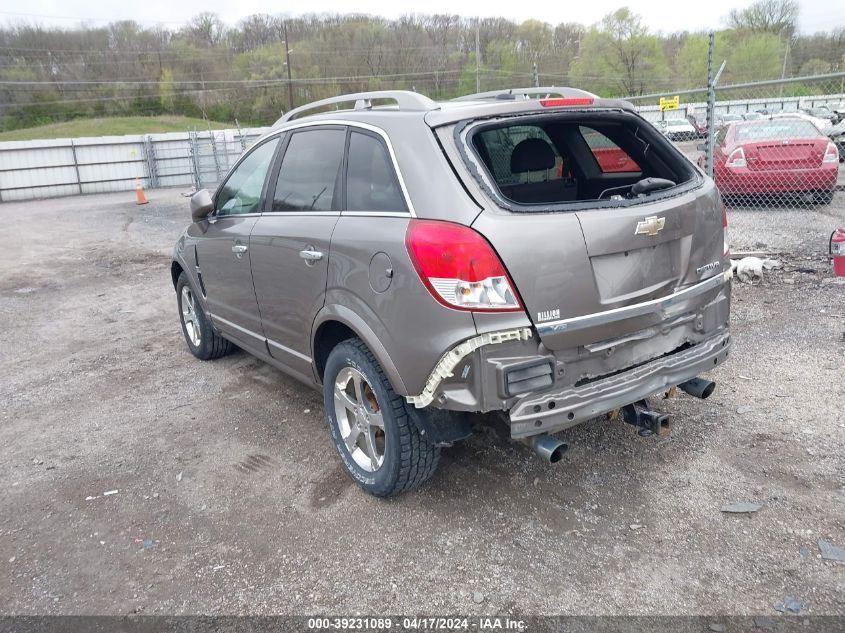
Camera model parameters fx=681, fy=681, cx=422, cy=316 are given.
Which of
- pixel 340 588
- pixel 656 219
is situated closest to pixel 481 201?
pixel 656 219

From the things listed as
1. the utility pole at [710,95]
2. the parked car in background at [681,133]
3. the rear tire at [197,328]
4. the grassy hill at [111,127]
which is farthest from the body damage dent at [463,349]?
the grassy hill at [111,127]

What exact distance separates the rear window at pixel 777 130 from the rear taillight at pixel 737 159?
81 cm

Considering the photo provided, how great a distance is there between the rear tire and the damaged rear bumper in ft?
10.7

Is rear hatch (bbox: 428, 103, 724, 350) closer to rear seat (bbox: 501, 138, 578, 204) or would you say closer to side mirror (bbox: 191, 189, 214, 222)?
rear seat (bbox: 501, 138, 578, 204)

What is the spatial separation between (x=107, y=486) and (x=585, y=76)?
74.4 m

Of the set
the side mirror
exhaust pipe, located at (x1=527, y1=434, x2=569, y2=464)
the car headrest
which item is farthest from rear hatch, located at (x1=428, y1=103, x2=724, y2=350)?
the side mirror

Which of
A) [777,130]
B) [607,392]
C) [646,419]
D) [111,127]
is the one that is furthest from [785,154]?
[111,127]

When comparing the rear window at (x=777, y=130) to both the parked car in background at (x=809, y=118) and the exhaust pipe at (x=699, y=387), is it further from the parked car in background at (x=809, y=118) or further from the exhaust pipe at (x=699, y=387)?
the exhaust pipe at (x=699, y=387)

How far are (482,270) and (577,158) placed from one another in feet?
5.92

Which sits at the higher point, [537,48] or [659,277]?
[537,48]

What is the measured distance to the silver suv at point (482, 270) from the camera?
2.79 metres

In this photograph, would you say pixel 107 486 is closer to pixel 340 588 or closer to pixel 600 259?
pixel 340 588

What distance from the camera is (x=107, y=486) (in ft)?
12.6

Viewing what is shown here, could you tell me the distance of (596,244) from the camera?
2904 mm
